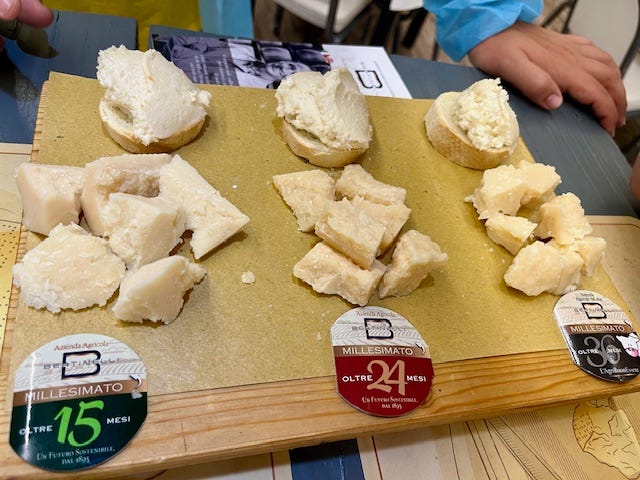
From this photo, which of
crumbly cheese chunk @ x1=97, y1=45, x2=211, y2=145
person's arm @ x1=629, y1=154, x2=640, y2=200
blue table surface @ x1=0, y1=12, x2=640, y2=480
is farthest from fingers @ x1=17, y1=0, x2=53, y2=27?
person's arm @ x1=629, y1=154, x2=640, y2=200

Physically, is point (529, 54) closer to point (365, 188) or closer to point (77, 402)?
point (365, 188)

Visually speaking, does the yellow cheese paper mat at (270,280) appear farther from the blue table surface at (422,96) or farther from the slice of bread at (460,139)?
the blue table surface at (422,96)

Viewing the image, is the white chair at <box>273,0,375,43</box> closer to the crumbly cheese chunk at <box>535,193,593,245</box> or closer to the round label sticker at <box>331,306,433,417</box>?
the crumbly cheese chunk at <box>535,193,593,245</box>

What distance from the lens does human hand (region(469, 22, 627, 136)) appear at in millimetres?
2275

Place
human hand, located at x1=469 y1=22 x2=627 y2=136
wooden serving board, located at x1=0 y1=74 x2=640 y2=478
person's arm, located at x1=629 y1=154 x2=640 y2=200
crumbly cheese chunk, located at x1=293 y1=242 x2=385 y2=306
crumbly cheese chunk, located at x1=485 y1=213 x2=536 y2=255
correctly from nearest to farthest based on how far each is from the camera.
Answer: wooden serving board, located at x1=0 y1=74 x2=640 y2=478
crumbly cheese chunk, located at x1=293 y1=242 x2=385 y2=306
crumbly cheese chunk, located at x1=485 y1=213 x2=536 y2=255
person's arm, located at x1=629 y1=154 x2=640 y2=200
human hand, located at x1=469 y1=22 x2=627 y2=136

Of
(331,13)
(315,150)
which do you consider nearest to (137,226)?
(315,150)

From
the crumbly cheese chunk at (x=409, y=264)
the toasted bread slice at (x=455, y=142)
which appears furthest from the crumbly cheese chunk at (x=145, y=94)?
the toasted bread slice at (x=455, y=142)

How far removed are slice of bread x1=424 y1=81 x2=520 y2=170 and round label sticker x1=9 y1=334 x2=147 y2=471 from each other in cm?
127

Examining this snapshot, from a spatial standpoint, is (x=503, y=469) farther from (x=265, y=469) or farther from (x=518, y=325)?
(x=265, y=469)

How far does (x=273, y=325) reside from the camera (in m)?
1.28

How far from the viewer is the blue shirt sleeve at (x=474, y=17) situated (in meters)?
2.30

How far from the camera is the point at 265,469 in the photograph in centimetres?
122

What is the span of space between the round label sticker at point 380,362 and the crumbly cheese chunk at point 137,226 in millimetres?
499

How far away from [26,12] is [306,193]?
1099 mm
